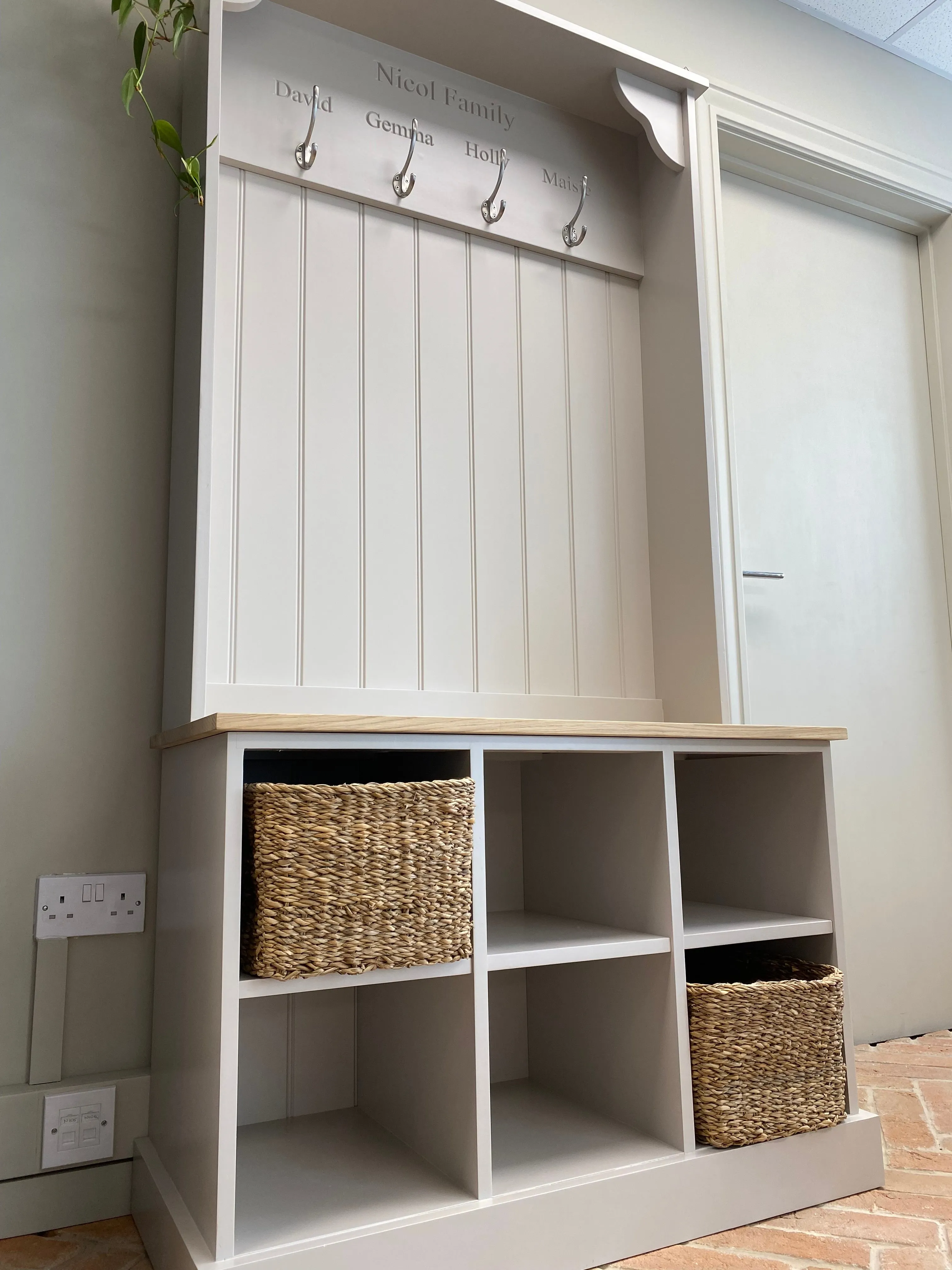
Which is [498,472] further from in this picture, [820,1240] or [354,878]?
[820,1240]

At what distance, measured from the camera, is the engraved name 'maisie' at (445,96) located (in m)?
1.60

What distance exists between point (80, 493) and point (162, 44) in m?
0.77

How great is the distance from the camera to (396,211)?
1.60 metres

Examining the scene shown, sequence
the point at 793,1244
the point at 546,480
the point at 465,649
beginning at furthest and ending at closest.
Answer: the point at 546,480, the point at 465,649, the point at 793,1244

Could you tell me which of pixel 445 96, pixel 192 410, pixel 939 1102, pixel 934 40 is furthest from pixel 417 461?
pixel 934 40

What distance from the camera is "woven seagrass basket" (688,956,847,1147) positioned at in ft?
3.99

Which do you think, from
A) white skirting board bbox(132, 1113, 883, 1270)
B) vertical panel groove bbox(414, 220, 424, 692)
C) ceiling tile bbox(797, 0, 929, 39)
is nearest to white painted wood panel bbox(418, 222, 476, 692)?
vertical panel groove bbox(414, 220, 424, 692)

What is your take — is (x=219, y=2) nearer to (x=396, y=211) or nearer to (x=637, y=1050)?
(x=396, y=211)

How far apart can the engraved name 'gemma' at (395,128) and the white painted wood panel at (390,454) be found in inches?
5.3

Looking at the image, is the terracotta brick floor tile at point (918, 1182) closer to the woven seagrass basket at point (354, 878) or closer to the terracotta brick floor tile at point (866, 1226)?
the terracotta brick floor tile at point (866, 1226)

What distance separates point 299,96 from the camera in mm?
1504

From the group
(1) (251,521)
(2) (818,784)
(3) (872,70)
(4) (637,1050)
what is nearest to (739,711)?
(2) (818,784)

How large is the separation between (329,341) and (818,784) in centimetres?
102

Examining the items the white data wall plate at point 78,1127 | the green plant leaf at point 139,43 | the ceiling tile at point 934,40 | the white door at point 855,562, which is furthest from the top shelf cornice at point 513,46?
the white data wall plate at point 78,1127
